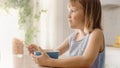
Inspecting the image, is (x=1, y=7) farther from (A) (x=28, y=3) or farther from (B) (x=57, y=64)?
(B) (x=57, y=64)

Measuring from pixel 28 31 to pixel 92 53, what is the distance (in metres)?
1.15

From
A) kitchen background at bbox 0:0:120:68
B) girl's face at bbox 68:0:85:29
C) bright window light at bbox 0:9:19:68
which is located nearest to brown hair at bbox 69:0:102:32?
girl's face at bbox 68:0:85:29

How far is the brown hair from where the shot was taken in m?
→ 0.95

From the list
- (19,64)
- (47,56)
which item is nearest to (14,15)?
(19,64)

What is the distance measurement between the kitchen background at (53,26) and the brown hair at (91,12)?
804 millimetres

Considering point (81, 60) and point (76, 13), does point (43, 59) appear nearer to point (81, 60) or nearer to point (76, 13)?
point (81, 60)

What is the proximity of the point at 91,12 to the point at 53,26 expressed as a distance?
3.53ft

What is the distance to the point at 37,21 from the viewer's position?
77.2 inches

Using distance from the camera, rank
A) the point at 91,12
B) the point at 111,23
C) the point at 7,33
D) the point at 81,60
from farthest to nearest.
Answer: the point at 111,23 → the point at 7,33 → the point at 91,12 → the point at 81,60

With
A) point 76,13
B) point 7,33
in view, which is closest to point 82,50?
point 76,13

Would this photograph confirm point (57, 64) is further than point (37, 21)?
No

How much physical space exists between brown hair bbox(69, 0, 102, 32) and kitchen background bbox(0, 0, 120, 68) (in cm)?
80

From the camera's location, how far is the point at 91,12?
954mm

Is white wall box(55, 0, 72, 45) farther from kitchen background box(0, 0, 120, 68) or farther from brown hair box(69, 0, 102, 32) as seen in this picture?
brown hair box(69, 0, 102, 32)
